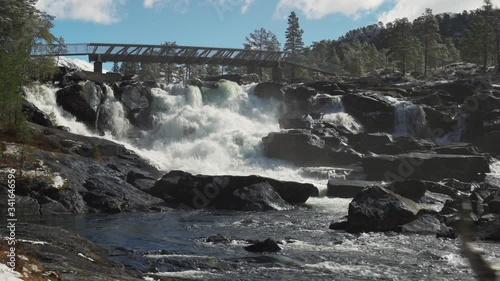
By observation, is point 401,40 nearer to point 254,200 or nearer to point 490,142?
point 490,142

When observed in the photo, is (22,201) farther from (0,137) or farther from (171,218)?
(0,137)

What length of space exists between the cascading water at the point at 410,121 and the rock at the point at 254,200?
28.1 metres

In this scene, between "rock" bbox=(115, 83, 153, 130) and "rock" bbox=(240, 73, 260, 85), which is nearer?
"rock" bbox=(115, 83, 153, 130)

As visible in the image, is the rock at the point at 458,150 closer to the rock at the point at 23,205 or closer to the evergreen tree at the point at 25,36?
the rock at the point at 23,205

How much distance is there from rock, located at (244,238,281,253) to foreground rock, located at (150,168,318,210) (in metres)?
11.8

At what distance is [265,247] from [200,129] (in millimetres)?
35599

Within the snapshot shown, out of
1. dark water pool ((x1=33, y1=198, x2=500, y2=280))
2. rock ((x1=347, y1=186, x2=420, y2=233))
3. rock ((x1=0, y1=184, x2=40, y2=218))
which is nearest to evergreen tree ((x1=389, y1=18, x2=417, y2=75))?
dark water pool ((x1=33, y1=198, x2=500, y2=280))

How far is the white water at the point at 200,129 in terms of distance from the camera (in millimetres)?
47062

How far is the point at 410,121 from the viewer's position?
2189 inches

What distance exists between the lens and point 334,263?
55.9 feet

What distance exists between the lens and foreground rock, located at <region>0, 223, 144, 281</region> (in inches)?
414

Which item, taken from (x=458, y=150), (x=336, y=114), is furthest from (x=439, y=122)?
(x=336, y=114)

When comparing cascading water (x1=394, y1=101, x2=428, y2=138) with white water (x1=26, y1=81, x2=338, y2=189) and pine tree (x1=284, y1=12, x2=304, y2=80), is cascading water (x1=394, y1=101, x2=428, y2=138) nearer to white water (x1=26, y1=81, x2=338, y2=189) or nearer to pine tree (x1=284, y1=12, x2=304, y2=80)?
white water (x1=26, y1=81, x2=338, y2=189)

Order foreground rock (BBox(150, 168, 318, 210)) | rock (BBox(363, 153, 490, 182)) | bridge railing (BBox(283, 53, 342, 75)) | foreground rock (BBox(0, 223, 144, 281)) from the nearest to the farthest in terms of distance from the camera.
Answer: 1. foreground rock (BBox(0, 223, 144, 281))
2. foreground rock (BBox(150, 168, 318, 210))
3. rock (BBox(363, 153, 490, 182))
4. bridge railing (BBox(283, 53, 342, 75))
